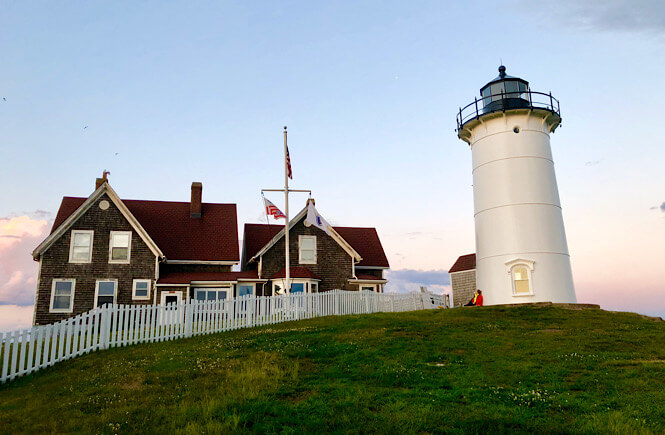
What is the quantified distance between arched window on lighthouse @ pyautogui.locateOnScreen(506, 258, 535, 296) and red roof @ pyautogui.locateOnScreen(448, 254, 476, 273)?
15.4 metres

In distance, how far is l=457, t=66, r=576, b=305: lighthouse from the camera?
85.6 feet

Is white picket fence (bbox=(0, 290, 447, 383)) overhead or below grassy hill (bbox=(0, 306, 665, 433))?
overhead

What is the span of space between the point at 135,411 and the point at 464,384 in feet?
21.4

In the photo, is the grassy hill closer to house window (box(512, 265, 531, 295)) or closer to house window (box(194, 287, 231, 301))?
house window (box(512, 265, 531, 295))

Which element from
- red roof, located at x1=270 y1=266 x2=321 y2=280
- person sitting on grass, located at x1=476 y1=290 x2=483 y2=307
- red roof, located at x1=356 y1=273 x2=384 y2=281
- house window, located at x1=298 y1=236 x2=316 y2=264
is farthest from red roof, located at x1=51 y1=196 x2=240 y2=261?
person sitting on grass, located at x1=476 y1=290 x2=483 y2=307

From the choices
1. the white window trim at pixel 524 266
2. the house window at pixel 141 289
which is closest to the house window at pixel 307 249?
the house window at pixel 141 289

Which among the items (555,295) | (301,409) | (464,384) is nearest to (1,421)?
(301,409)

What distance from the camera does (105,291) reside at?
2941 cm

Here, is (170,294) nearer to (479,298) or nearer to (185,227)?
(185,227)

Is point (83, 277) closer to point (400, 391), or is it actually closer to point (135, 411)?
point (135, 411)

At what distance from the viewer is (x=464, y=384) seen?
10867mm

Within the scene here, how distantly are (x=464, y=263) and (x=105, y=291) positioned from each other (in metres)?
27.6

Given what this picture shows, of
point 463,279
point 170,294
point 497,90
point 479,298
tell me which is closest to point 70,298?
point 170,294

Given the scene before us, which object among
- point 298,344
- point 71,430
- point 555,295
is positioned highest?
point 555,295
